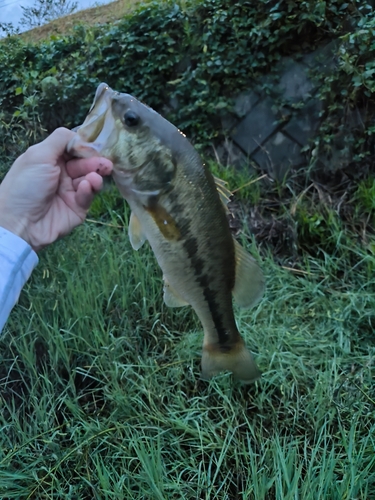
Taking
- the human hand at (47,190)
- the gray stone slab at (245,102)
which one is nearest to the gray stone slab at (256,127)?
the gray stone slab at (245,102)

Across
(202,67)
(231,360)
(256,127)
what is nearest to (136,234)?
(231,360)

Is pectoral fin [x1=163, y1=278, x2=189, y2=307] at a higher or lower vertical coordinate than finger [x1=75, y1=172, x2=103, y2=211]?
lower

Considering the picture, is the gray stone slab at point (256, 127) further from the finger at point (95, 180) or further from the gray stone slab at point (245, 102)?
the finger at point (95, 180)

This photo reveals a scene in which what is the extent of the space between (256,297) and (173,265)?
29cm

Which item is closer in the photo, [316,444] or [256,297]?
[256,297]

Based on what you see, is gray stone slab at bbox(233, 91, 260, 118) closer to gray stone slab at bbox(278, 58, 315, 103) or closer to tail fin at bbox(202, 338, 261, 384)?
gray stone slab at bbox(278, 58, 315, 103)

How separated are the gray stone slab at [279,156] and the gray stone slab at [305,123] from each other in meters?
0.06

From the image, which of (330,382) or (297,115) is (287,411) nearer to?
(330,382)

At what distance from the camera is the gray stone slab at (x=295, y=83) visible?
160 inches

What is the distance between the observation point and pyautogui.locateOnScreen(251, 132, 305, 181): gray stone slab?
4121mm

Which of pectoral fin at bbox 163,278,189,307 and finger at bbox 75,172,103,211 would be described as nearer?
finger at bbox 75,172,103,211

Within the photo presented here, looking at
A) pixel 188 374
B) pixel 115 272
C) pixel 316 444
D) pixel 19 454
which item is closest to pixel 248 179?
pixel 115 272

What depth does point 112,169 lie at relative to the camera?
142cm

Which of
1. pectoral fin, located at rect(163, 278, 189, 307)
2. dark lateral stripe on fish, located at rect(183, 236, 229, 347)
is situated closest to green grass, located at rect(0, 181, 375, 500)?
dark lateral stripe on fish, located at rect(183, 236, 229, 347)
